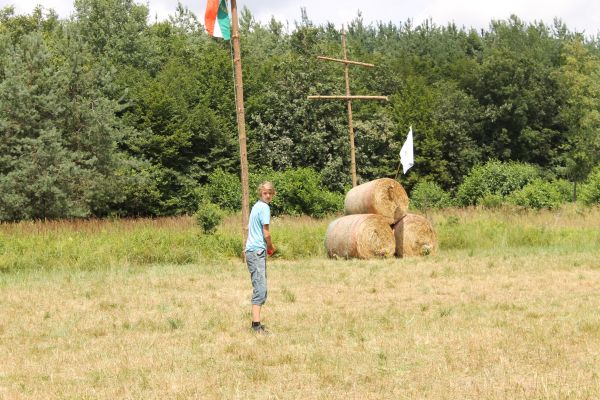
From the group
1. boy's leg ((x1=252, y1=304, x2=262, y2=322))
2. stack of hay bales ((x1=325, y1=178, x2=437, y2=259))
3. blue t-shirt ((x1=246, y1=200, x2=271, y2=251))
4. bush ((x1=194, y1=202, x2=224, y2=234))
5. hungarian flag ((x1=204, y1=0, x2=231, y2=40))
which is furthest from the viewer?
bush ((x1=194, y1=202, x2=224, y2=234))

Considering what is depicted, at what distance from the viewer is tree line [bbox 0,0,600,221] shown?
144ft

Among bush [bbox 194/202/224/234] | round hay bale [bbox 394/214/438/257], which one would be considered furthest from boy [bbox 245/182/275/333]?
bush [bbox 194/202/224/234]

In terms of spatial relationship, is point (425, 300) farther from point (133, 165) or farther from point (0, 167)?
point (133, 165)

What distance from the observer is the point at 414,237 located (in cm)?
2139

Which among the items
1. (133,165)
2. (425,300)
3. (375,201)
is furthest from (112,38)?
(425,300)

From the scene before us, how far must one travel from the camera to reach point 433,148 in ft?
208

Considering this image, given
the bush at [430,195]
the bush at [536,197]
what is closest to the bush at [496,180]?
the bush at [430,195]

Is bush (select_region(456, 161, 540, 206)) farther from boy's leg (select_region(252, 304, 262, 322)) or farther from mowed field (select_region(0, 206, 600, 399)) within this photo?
boy's leg (select_region(252, 304, 262, 322))

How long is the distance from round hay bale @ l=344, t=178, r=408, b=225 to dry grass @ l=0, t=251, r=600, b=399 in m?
4.97

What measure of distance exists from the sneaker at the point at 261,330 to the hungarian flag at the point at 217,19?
37.8 feet

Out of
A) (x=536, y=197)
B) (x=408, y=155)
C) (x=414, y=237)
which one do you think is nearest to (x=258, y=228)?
(x=414, y=237)

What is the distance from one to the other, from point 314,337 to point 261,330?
84 centimetres

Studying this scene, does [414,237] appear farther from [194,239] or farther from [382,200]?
[194,239]

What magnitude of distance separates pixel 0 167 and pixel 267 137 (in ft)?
72.5
